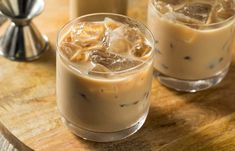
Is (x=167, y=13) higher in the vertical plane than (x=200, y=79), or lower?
higher

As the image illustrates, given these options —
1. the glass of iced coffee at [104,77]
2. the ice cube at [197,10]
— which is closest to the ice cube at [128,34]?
the glass of iced coffee at [104,77]

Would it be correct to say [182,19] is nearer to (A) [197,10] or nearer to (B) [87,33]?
(A) [197,10]

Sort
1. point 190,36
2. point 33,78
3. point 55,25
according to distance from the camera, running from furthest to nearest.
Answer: point 55,25
point 33,78
point 190,36

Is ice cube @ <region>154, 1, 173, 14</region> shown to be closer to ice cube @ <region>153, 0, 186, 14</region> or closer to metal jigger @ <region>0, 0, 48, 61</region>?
ice cube @ <region>153, 0, 186, 14</region>

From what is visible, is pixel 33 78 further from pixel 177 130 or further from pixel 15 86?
pixel 177 130

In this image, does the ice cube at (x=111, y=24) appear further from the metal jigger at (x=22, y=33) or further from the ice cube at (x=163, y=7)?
the metal jigger at (x=22, y=33)

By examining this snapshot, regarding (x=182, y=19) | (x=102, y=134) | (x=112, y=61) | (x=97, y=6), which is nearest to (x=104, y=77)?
(x=112, y=61)

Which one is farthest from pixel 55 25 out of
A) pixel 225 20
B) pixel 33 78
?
pixel 225 20

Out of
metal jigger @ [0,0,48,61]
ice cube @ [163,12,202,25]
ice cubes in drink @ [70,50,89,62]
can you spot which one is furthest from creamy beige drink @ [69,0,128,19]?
ice cubes in drink @ [70,50,89,62]
